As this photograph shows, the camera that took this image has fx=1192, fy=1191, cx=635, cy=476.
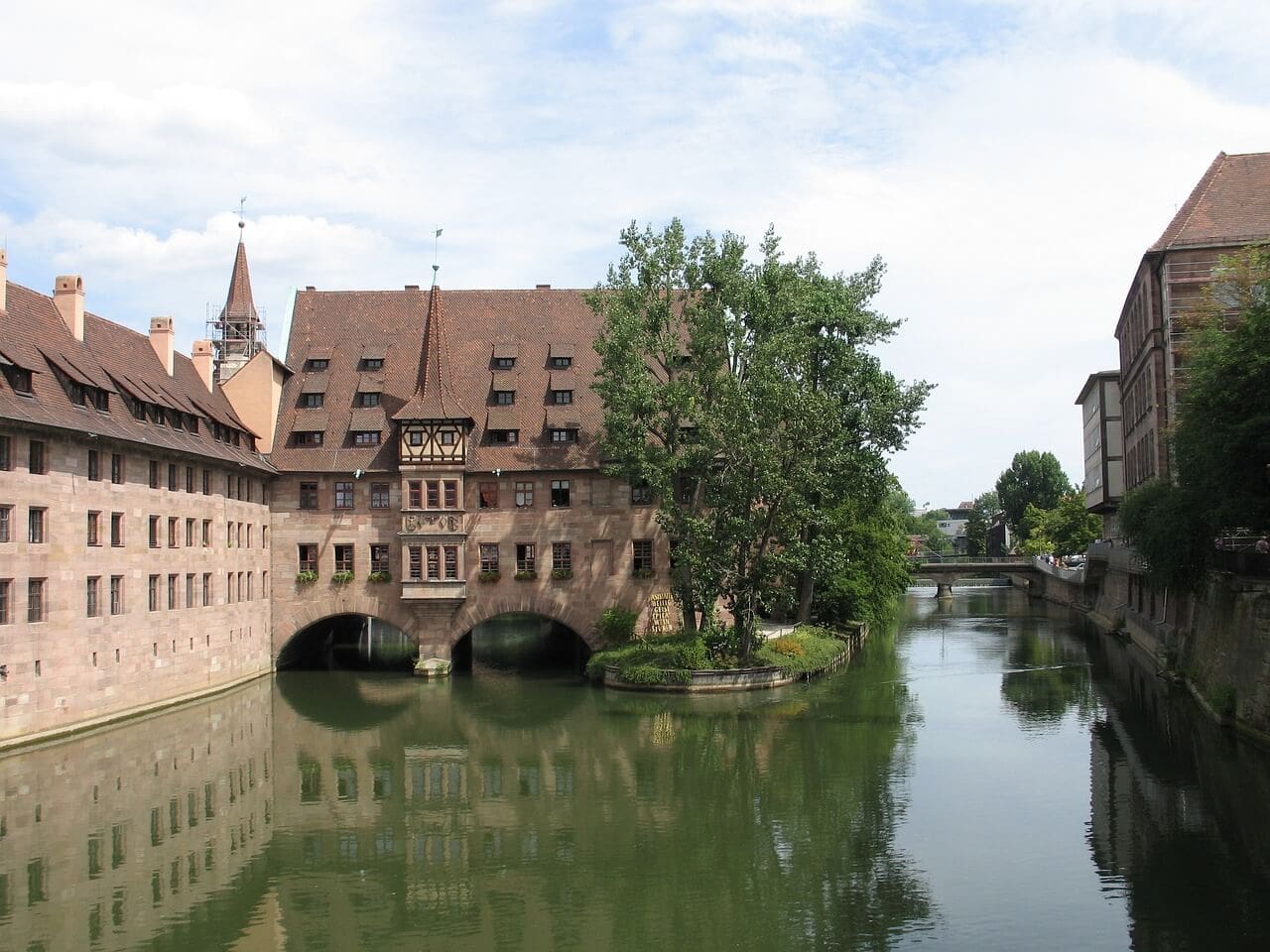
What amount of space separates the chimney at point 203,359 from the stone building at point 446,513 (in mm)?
3424

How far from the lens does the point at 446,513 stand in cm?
4616

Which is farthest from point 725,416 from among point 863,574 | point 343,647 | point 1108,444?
point 1108,444

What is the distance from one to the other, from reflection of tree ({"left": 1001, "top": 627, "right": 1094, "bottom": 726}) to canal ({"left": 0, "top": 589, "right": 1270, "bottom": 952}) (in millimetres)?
355

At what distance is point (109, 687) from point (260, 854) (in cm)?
1498

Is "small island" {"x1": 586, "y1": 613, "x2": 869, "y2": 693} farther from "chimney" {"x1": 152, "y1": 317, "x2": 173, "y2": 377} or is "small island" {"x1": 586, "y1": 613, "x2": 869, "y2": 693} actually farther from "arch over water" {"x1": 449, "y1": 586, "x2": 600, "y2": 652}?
"chimney" {"x1": 152, "y1": 317, "x2": 173, "y2": 377}

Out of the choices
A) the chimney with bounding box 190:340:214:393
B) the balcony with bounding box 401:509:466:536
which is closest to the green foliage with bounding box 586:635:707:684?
the balcony with bounding box 401:509:466:536

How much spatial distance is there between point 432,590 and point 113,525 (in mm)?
13361

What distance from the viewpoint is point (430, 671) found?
4691 cm

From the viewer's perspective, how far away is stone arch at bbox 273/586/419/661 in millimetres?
47375

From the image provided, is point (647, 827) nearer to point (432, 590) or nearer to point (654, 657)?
point (654, 657)

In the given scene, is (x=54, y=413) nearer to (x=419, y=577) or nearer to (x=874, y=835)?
(x=419, y=577)

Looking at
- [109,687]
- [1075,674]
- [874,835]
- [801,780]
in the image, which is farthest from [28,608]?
[1075,674]

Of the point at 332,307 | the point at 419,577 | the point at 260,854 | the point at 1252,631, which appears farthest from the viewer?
the point at 332,307

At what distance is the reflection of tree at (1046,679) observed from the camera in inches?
1497
